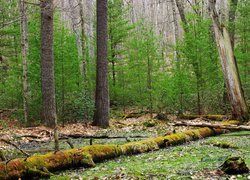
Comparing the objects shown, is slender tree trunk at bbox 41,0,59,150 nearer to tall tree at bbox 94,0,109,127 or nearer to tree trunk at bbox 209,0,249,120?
tall tree at bbox 94,0,109,127

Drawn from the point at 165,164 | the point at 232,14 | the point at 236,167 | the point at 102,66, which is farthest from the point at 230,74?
the point at 236,167

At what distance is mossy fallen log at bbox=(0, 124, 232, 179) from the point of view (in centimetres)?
541

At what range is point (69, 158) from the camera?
245 inches

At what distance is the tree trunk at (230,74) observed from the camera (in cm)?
1328

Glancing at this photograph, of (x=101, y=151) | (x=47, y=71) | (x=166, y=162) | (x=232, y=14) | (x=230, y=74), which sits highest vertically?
(x=232, y=14)

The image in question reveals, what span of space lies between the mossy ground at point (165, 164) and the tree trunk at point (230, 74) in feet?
17.3

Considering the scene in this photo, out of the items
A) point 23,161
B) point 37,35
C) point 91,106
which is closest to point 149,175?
point 23,161

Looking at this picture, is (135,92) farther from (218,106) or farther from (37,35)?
(37,35)

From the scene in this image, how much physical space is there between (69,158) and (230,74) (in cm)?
910

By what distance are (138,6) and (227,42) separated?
65626 mm

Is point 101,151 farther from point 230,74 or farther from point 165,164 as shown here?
point 230,74

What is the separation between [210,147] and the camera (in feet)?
26.6

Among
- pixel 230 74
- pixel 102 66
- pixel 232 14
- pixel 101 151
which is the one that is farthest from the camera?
pixel 232 14

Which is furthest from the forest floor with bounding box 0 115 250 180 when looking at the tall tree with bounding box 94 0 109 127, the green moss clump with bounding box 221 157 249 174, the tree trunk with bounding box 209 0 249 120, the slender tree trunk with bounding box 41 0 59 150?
the tall tree with bounding box 94 0 109 127
